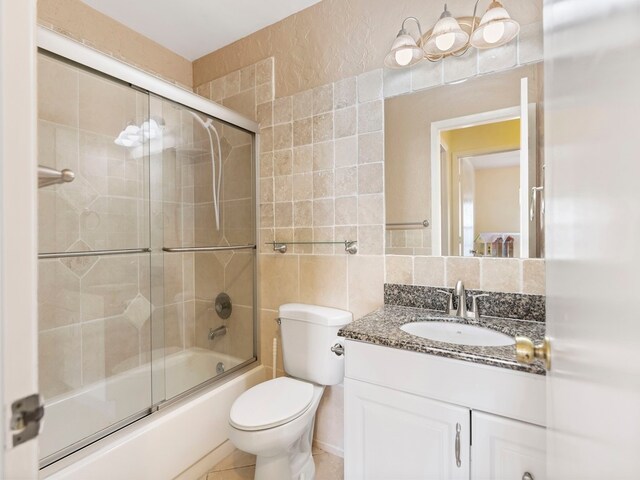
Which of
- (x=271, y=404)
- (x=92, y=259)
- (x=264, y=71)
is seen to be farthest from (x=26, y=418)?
(x=264, y=71)

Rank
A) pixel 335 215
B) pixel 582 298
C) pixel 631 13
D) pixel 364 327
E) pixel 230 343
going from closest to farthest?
pixel 631 13
pixel 582 298
pixel 364 327
pixel 335 215
pixel 230 343

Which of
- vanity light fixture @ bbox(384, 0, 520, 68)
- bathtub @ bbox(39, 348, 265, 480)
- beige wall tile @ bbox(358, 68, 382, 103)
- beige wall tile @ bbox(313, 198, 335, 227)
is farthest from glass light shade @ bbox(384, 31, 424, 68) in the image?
bathtub @ bbox(39, 348, 265, 480)

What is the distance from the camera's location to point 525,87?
1310mm

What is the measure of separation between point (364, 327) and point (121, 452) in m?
1.10

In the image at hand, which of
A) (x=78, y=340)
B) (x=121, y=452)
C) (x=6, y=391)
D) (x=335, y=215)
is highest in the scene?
(x=335, y=215)

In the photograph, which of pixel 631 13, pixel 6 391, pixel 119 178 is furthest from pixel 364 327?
pixel 119 178

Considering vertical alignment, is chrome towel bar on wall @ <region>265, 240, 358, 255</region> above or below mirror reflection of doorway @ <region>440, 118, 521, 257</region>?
below

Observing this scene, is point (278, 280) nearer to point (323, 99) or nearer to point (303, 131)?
point (303, 131)

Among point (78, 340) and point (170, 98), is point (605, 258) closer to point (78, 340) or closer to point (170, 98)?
point (170, 98)

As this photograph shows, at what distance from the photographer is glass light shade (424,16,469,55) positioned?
1.36 m

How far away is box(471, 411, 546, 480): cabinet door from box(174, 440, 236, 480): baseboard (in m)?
1.28

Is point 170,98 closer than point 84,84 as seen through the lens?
No

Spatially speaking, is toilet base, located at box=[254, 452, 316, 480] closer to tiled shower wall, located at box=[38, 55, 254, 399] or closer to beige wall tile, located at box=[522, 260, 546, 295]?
tiled shower wall, located at box=[38, 55, 254, 399]

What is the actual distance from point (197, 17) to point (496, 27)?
1663 mm
